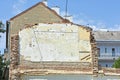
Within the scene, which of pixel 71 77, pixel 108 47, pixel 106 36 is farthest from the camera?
pixel 108 47

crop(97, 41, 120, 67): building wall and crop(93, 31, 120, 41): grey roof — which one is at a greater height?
crop(93, 31, 120, 41): grey roof

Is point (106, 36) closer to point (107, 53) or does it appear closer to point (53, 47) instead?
point (107, 53)

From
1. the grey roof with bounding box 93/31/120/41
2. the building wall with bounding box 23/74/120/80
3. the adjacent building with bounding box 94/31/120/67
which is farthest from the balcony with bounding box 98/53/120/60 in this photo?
the building wall with bounding box 23/74/120/80

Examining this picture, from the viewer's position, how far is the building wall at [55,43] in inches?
1203

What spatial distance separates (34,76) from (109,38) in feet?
139

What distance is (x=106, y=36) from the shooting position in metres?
69.9

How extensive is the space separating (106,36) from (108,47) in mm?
1685

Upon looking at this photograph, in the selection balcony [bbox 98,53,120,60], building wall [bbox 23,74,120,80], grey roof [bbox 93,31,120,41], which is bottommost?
building wall [bbox 23,74,120,80]

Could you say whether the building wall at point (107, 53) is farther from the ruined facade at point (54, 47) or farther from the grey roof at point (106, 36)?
the ruined facade at point (54, 47)

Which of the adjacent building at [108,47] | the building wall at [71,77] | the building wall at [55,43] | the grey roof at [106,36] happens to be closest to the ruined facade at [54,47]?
the building wall at [55,43]

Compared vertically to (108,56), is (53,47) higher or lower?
higher

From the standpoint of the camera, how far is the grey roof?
228 ft

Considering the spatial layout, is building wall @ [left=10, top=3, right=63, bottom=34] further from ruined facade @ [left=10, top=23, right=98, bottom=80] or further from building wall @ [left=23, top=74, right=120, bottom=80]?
building wall @ [left=23, top=74, right=120, bottom=80]

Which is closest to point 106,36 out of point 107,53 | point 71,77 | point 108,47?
point 108,47
